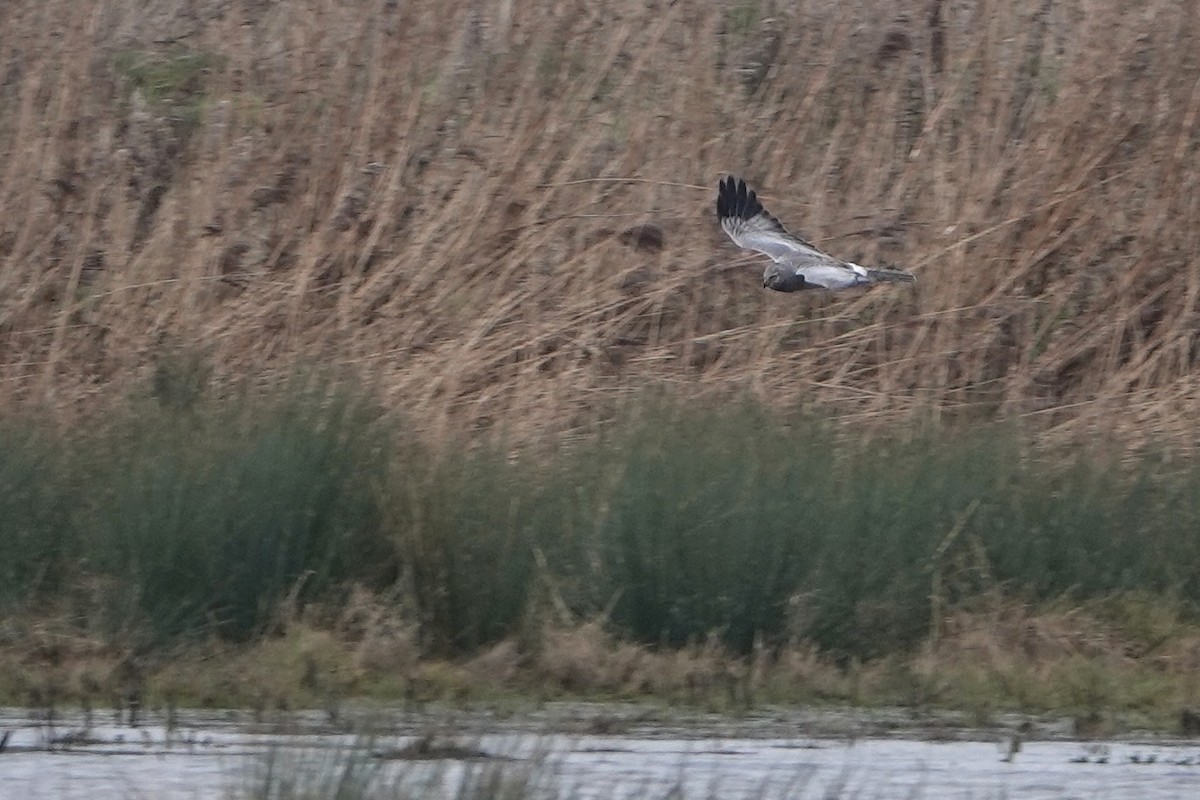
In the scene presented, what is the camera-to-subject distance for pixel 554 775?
456cm

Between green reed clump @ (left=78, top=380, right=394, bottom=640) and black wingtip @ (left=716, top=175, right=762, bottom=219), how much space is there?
6.77 ft

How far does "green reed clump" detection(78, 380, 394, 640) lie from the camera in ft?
25.5

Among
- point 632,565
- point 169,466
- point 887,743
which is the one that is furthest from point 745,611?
point 169,466

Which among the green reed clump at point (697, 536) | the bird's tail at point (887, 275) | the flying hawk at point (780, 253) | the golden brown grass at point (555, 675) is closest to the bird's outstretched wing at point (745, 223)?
the flying hawk at point (780, 253)

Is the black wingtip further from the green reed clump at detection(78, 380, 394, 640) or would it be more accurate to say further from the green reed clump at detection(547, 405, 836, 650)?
the green reed clump at detection(78, 380, 394, 640)

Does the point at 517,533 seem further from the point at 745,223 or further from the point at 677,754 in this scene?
the point at 745,223

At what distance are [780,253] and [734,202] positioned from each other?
317mm

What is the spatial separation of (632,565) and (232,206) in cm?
435

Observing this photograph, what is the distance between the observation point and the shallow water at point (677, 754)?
18.6 ft

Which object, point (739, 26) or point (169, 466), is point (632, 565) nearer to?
point (169, 466)

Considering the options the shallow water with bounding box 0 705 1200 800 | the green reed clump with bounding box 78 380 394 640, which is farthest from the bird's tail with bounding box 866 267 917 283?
the shallow water with bounding box 0 705 1200 800

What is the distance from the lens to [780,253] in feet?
31.8

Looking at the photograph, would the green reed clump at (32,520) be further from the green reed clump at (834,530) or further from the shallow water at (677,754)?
the green reed clump at (834,530)

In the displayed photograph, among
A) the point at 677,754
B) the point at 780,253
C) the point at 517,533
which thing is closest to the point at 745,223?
the point at 780,253
